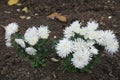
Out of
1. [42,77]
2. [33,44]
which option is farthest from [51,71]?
[33,44]

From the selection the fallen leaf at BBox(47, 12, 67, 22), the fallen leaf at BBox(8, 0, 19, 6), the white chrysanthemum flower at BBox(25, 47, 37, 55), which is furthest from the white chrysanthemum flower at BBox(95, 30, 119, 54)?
the fallen leaf at BBox(8, 0, 19, 6)

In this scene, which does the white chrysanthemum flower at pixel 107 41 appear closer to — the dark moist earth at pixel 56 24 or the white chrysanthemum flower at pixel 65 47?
the white chrysanthemum flower at pixel 65 47

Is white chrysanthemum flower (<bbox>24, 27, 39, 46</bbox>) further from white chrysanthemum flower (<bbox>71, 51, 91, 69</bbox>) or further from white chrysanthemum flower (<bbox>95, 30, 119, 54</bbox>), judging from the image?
white chrysanthemum flower (<bbox>95, 30, 119, 54</bbox>)

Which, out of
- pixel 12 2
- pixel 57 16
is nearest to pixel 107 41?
pixel 57 16

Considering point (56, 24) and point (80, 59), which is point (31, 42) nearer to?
point (80, 59)

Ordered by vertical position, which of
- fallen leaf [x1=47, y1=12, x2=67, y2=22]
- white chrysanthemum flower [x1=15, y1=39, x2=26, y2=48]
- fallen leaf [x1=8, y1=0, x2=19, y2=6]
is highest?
white chrysanthemum flower [x1=15, y1=39, x2=26, y2=48]

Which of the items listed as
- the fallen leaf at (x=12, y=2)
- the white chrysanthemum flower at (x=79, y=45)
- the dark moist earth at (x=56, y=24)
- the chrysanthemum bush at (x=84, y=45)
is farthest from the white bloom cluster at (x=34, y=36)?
the fallen leaf at (x=12, y=2)
